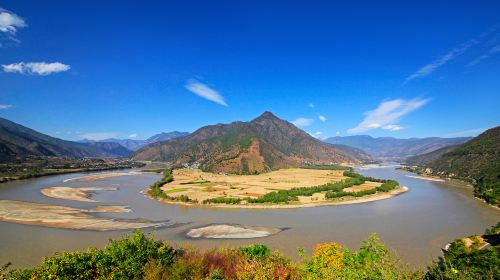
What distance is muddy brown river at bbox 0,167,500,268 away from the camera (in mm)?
38094

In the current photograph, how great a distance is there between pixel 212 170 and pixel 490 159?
378 feet

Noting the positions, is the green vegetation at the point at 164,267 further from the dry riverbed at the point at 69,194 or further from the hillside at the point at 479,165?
the hillside at the point at 479,165

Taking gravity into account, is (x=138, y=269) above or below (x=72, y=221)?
above

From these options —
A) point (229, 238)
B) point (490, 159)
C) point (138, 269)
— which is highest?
point (490, 159)

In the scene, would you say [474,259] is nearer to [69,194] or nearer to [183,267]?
[183,267]

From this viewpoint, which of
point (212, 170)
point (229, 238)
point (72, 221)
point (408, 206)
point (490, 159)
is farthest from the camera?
point (212, 170)

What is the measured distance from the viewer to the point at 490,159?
368ft

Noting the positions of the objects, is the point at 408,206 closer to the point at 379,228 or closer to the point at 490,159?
the point at 379,228

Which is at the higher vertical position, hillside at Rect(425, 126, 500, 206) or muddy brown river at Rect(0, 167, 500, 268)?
hillside at Rect(425, 126, 500, 206)

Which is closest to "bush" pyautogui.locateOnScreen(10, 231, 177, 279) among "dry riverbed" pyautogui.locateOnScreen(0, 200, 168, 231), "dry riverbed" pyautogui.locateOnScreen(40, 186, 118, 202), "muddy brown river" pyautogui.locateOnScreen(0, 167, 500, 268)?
"muddy brown river" pyautogui.locateOnScreen(0, 167, 500, 268)

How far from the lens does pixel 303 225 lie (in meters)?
49.4

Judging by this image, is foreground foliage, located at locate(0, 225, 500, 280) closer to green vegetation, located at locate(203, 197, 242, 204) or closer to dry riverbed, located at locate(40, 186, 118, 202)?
green vegetation, located at locate(203, 197, 242, 204)

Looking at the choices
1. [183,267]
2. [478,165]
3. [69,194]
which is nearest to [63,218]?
[69,194]

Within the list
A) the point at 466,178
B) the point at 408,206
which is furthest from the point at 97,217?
the point at 466,178
